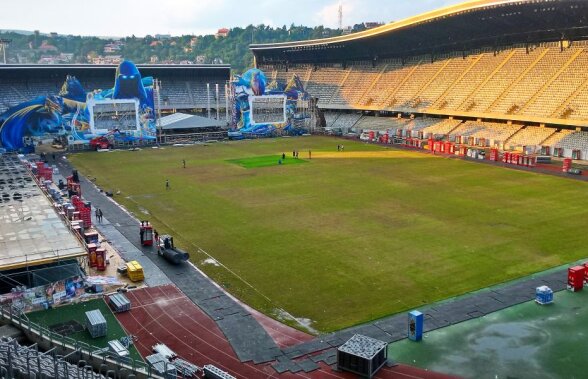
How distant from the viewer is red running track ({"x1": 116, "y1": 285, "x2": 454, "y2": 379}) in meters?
19.5

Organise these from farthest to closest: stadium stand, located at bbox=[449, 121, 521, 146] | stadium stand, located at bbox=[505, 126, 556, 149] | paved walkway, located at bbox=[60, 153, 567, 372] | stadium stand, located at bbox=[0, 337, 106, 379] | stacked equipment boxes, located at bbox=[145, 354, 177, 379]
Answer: stadium stand, located at bbox=[449, 121, 521, 146] < stadium stand, located at bbox=[505, 126, 556, 149] < paved walkway, located at bbox=[60, 153, 567, 372] < stacked equipment boxes, located at bbox=[145, 354, 177, 379] < stadium stand, located at bbox=[0, 337, 106, 379]

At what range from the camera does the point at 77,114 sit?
254 feet

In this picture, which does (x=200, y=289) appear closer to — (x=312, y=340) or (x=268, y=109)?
(x=312, y=340)

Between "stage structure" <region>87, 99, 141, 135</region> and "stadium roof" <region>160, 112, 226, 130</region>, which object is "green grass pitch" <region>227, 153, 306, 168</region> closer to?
"stage structure" <region>87, 99, 141, 135</region>

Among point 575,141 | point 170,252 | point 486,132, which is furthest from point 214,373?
point 486,132

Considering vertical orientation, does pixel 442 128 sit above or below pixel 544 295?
above

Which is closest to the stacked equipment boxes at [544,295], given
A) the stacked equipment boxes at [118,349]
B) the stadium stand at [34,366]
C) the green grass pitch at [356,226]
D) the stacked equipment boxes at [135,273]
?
the green grass pitch at [356,226]

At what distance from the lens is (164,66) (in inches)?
4267

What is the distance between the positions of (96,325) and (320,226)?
17.9 meters

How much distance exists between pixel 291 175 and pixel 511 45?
47.3 meters

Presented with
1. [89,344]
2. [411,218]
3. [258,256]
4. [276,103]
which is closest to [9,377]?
[89,344]

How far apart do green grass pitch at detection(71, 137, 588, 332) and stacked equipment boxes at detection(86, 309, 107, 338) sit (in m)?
6.42

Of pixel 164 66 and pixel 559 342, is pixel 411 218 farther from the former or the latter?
pixel 164 66

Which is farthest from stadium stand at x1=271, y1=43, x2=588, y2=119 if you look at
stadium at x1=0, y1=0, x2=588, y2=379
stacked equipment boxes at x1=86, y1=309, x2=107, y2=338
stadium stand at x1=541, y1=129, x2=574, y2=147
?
stacked equipment boxes at x1=86, y1=309, x2=107, y2=338
